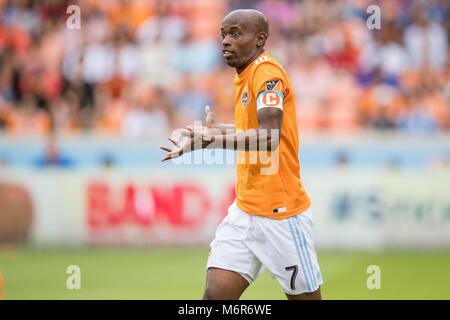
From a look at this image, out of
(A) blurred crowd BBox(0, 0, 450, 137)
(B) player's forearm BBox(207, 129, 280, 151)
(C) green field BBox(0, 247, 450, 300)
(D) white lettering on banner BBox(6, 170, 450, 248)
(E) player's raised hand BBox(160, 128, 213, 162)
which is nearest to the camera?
(E) player's raised hand BBox(160, 128, 213, 162)

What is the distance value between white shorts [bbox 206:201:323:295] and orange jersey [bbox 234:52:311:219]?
0.08m

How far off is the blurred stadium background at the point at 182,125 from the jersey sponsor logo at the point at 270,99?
515 cm

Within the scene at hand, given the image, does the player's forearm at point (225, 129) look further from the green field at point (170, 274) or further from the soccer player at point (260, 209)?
the green field at point (170, 274)

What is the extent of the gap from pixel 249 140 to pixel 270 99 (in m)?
0.29

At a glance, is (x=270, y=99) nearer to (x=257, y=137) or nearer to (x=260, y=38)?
(x=257, y=137)

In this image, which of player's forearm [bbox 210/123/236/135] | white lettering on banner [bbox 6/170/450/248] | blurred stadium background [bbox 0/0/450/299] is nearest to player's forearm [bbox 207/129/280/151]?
player's forearm [bbox 210/123/236/135]

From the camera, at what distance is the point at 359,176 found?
13.1m

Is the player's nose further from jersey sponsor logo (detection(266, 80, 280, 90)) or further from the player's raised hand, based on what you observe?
the player's raised hand

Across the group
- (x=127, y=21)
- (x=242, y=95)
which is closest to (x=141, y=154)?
(x=127, y=21)

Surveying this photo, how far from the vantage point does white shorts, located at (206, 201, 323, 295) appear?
196 inches

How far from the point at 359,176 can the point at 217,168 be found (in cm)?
251

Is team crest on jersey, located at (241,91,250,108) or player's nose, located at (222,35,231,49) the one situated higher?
player's nose, located at (222,35,231,49)

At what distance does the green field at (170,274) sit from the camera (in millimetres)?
9117
